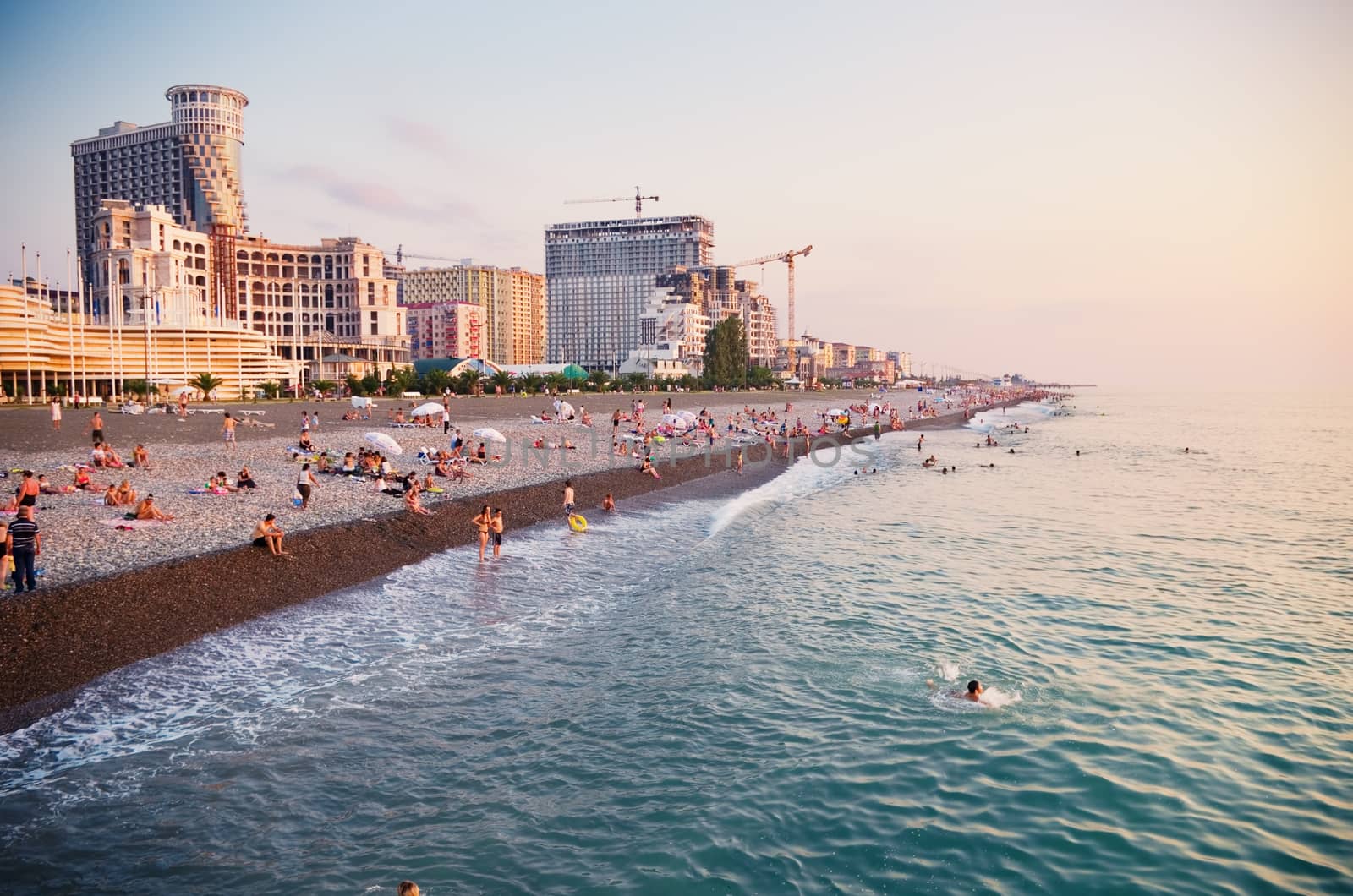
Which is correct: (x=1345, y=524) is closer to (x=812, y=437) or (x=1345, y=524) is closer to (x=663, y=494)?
(x=663, y=494)

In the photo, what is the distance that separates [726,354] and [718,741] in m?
126

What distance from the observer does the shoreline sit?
1248 cm

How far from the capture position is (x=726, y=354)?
13588 cm

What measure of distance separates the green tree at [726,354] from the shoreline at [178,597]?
10971 centimetres

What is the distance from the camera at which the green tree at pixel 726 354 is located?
445ft

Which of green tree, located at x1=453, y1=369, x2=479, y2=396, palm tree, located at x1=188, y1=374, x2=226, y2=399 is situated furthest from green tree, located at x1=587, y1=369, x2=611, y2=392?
palm tree, located at x1=188, y1=374, x2=226, y2=399

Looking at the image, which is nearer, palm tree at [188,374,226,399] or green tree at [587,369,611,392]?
palm tree at [188,374,226,399]

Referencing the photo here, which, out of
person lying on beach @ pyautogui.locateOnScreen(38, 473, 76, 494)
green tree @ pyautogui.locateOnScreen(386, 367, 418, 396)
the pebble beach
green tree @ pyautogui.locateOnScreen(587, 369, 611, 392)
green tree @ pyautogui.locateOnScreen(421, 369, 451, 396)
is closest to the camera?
the pebble beach

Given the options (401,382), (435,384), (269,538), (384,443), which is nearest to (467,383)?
(435,384)

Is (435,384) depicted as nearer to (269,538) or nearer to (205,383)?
(205,383)

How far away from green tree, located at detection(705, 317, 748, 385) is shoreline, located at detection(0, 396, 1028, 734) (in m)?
110

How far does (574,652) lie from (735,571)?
8.24 meters

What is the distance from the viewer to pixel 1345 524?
32250 mm

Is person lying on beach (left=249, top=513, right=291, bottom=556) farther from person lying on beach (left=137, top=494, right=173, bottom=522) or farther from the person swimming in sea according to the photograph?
the person swimming in sea
